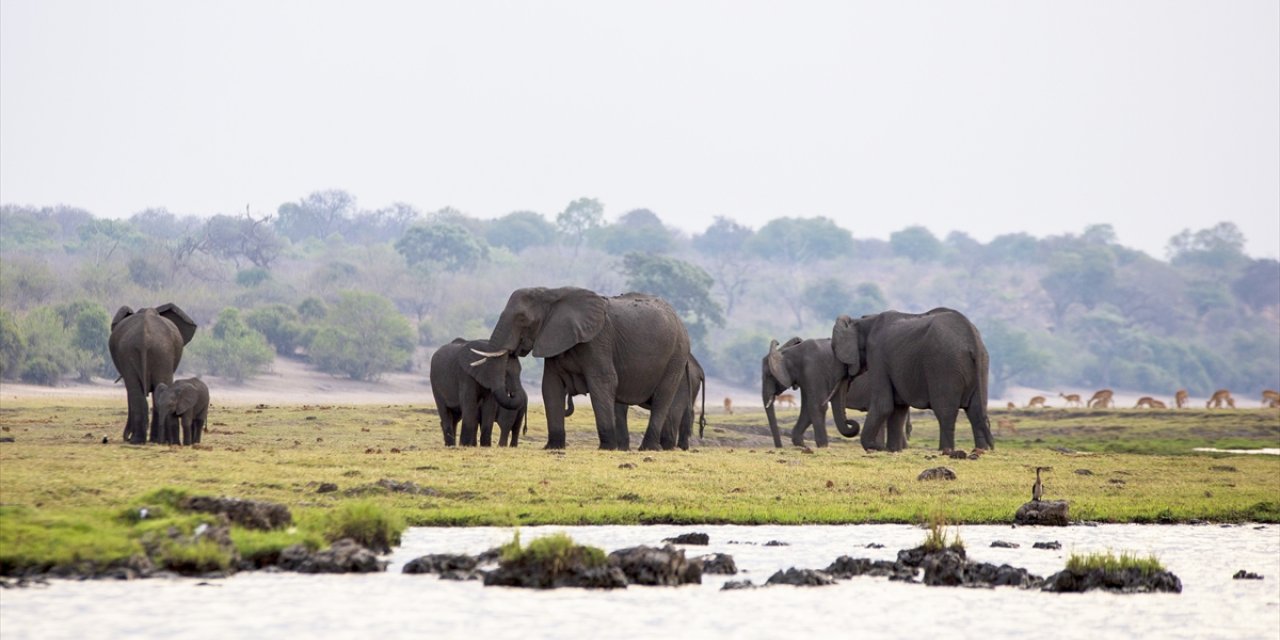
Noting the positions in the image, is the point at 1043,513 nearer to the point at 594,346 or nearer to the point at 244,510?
the point at 244,510

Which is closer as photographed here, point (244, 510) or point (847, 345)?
point (244, 510)

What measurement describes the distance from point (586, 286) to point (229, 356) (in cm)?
6896

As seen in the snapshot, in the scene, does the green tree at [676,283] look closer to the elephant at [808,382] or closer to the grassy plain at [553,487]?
the elephant at [808,382]

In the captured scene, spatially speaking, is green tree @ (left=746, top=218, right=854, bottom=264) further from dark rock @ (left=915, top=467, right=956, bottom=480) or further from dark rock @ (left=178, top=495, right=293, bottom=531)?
dark rock @ (left=178, top=495, right=293, bottom=531)

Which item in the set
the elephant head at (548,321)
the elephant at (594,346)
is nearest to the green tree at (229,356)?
the elephant at (594,346)

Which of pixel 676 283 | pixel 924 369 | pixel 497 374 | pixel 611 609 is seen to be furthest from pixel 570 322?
pixel 676 283

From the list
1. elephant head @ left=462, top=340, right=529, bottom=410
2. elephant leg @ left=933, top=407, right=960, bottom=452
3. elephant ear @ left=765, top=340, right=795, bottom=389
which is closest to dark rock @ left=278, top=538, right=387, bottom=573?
elephant head @ left=462, top=340, right=529, bottom=410

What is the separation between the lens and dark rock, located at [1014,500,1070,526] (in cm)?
1894

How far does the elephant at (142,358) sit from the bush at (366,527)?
1199 cm

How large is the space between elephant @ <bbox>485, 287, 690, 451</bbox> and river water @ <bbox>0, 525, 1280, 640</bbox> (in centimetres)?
1174

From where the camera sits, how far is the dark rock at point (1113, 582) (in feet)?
→ 45.4

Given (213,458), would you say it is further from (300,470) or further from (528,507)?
(528,507)

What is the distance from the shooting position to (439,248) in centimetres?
13938

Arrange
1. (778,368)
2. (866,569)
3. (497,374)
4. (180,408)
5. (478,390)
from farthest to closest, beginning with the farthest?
(778,368), (478,390), (497,374), (180,408), (866,569)
